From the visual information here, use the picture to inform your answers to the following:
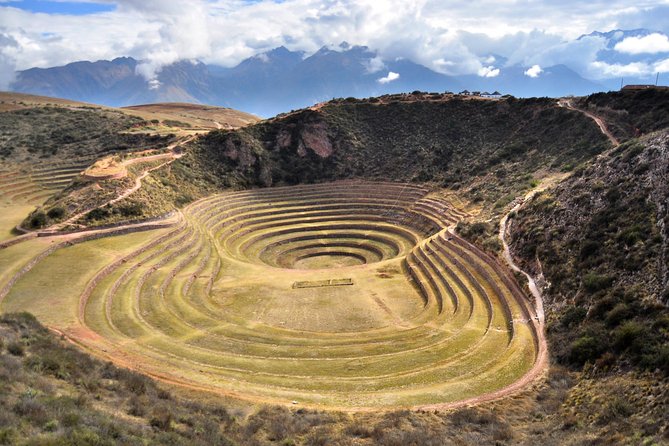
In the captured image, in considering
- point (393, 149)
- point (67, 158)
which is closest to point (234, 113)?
point (67, 158)

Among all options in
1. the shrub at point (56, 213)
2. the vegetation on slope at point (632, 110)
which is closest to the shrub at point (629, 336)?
the vegetation on slope at point (632, 110)

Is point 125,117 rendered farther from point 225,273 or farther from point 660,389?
point 660,389

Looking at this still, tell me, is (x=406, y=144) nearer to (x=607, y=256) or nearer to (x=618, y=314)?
(x=607, y=256)

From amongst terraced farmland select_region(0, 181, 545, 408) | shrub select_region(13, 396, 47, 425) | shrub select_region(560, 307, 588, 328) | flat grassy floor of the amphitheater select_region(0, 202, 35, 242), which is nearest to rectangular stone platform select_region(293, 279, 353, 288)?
terraced farmland select_region(0, 181, 545, 408)

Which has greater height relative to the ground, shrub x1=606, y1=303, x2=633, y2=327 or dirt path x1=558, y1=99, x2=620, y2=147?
dirt path x1=558, y1=99, x2=620, y2=147

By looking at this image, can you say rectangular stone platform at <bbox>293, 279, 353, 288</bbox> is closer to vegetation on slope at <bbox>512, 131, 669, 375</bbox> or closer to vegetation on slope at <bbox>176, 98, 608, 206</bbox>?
vegetation on slope at <bbox>512, 131, 669, 375</bbox>

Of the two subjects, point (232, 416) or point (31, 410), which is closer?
point (31, 410)

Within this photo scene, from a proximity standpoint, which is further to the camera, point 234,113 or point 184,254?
point 234,113

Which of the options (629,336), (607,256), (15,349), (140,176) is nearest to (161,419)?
(15,349)
